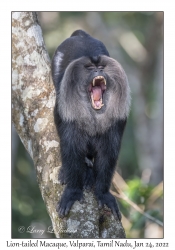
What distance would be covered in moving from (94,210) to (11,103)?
1.52 m

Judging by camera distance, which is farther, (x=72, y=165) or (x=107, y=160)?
(x=107, y=160)

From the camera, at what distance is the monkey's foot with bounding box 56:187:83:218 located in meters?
4.36

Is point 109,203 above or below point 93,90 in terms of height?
below

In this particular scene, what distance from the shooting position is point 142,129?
13.5 m

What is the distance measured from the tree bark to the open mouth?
541mm

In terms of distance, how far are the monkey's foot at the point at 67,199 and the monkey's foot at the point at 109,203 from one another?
0.68 ft

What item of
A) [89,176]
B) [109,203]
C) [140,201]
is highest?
[89,176]

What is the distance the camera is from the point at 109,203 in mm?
4742

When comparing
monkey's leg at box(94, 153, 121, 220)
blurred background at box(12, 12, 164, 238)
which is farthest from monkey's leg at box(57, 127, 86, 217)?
blurred background at box(12, 12, 164, 238)

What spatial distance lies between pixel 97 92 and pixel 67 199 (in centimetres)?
109

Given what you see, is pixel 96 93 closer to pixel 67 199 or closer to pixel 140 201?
pixel 67 199

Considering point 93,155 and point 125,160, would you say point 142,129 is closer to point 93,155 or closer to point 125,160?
point 125,160

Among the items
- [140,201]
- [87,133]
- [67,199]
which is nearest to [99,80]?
[87,133]
